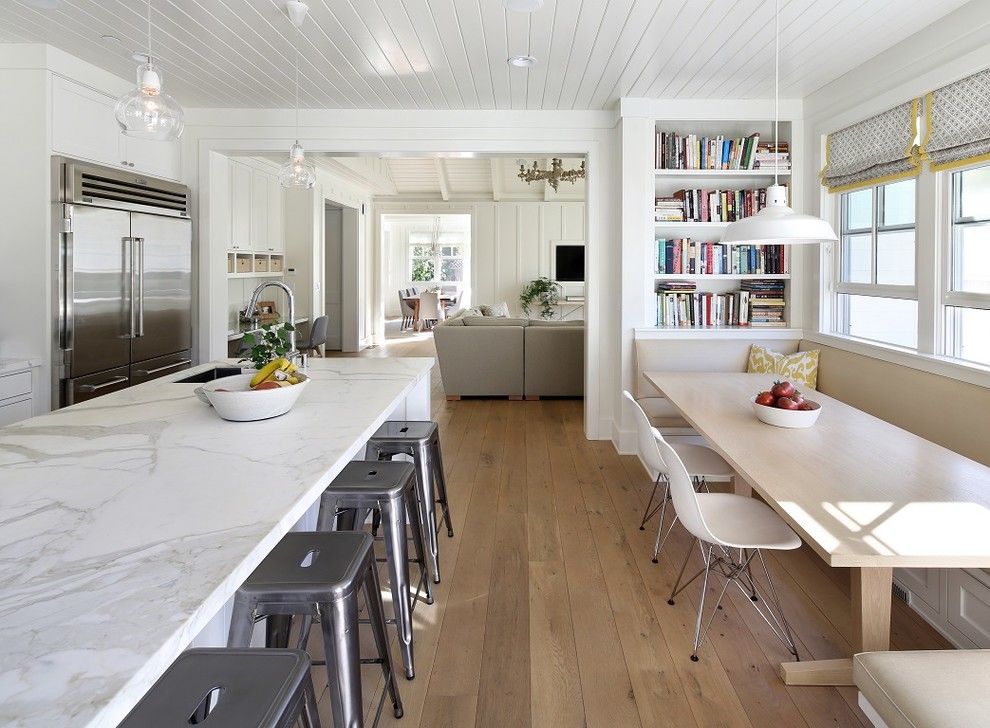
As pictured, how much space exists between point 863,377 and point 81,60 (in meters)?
4.89

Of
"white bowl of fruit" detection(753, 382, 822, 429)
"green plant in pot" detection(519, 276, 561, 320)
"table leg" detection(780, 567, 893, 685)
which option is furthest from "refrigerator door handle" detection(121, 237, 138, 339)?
"green plant in pot" detection(519, 276, 561, 320)

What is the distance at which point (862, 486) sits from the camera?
1.94 metres

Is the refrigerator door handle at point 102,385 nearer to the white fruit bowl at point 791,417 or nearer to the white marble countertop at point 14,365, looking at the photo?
the white marble countertop at point 14,365

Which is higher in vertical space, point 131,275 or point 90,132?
point 90,132

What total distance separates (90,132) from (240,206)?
2538 mm

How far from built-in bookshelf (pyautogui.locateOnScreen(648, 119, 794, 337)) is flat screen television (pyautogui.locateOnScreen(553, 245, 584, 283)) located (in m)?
5.97

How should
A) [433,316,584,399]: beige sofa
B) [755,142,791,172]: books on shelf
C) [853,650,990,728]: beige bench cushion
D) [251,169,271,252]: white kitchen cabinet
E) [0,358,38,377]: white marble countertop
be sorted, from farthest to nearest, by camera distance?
[251,169,271,252]: white kitchen cabinet < [433,316,584,399]: beige sofa < [755,142,791,172]: books on shelf < [0,358,38,377]: white marble countertop < [853,650,990,728]: beige bench cushion

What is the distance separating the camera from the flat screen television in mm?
11180

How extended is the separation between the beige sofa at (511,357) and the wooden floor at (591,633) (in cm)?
288

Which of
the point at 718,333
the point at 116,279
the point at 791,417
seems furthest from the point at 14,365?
the point at 718,333

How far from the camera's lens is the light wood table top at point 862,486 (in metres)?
1.53

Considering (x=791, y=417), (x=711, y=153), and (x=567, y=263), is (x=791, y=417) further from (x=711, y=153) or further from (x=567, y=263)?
(x=567, y=263)

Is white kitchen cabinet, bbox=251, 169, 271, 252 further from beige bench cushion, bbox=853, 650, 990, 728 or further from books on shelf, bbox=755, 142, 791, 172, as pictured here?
beige bench cushion, bbox=853, 650, 990, 728

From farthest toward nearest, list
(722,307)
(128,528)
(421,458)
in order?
(722,307) < (421,458) < (128,528)
